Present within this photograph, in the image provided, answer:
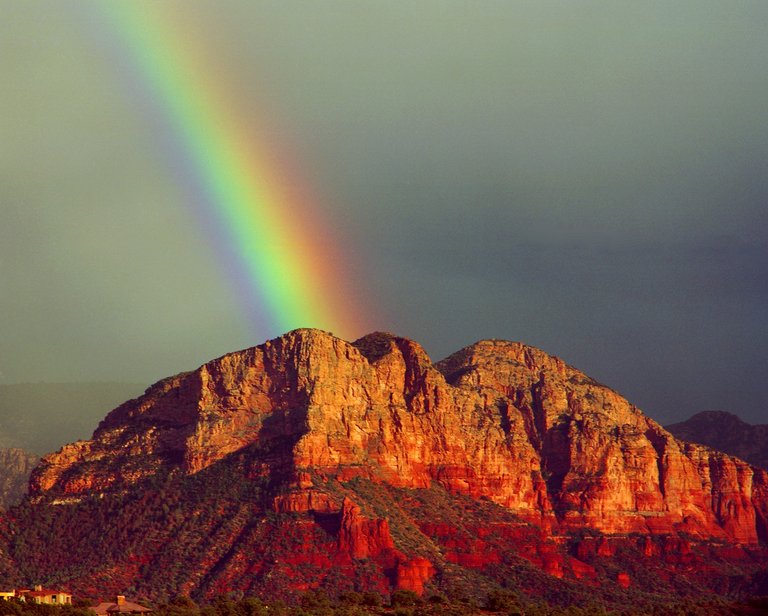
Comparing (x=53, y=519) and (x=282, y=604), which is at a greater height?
(x=53, y=519)

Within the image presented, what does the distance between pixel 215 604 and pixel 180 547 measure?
29524 mm

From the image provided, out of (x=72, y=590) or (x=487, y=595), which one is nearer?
(x=72, y=590)

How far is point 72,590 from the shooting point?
160500 mm

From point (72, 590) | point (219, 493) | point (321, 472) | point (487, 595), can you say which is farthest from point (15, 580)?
point (487, 595)

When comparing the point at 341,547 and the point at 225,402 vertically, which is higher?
the point at 225,402

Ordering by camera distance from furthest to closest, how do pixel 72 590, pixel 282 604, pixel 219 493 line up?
pixel 219 493 < pixel 72 590 < pixel 282 604

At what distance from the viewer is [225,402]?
198750 millimetres

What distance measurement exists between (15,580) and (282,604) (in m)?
38.9

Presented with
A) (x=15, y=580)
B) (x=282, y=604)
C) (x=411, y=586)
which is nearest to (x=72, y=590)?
(x=15, y=580)

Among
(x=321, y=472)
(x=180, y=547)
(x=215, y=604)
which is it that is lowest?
(x=215, y=604)

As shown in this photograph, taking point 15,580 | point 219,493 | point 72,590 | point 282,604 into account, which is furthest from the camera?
point 219,493

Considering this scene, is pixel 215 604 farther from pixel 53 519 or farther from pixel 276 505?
pixel 53 519

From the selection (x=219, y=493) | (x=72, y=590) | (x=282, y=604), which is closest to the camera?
(x=282, y=604)

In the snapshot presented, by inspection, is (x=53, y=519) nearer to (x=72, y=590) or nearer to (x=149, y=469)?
(x=149, y=469)
